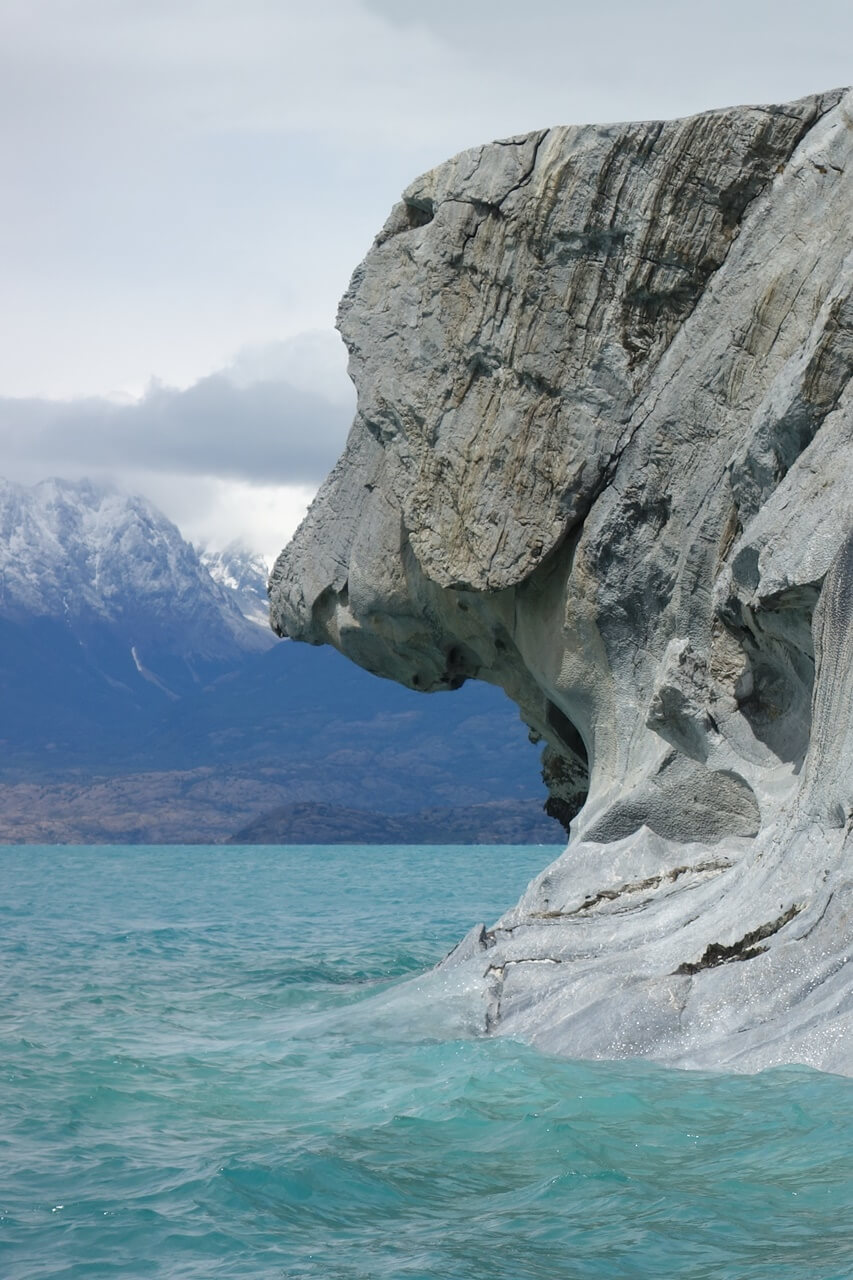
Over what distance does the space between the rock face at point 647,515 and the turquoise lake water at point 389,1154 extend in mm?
1049

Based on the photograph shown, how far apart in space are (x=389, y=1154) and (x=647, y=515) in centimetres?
826

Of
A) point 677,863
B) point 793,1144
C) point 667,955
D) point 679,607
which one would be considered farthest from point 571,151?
point 793,1144

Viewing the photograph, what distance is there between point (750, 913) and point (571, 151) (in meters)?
8.23

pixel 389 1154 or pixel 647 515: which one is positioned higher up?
pixel 647 515

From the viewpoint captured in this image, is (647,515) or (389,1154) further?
(647,515)

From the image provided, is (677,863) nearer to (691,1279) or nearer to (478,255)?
(478,255)

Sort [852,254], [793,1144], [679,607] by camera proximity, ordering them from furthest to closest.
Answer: [679,607], [852,254], [793,1144]

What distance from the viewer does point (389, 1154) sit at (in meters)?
8.66

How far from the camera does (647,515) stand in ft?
49.8

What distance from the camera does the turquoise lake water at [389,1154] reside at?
22.2 ft

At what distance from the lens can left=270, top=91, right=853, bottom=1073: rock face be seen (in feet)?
36.4

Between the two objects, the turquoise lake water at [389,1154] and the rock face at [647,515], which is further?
the rock face at [647,515]

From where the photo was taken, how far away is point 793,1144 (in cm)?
803

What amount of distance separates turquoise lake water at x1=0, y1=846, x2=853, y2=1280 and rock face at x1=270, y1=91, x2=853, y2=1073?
105 cm
